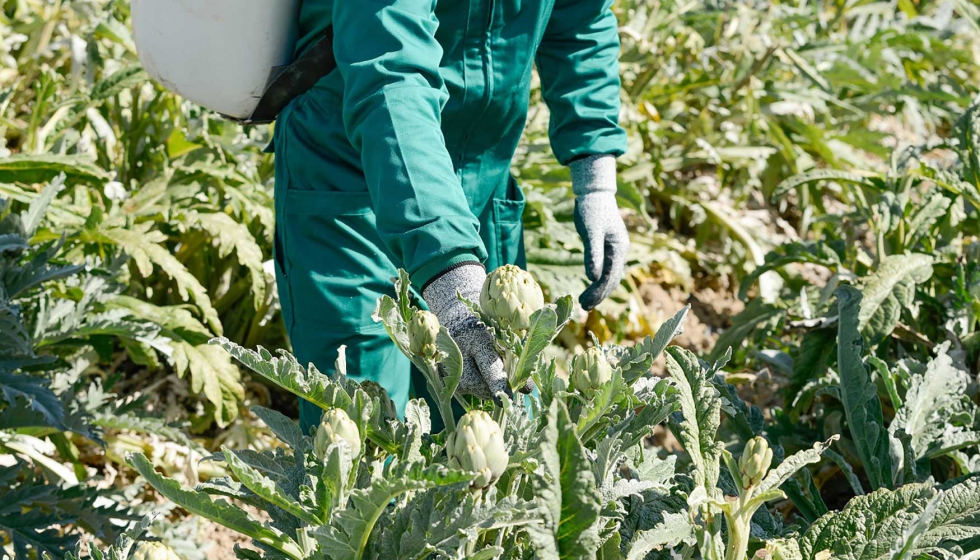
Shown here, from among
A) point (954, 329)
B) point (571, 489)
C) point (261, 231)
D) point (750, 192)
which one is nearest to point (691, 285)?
point (750, 192)

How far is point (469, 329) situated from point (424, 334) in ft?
0.75

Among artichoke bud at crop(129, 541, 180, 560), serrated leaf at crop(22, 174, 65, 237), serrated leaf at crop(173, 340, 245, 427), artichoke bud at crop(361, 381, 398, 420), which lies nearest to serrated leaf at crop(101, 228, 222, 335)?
serrated leaf at crop(173, 340, 245, 427)

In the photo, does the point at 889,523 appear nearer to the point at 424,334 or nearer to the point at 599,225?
the point at 424,334

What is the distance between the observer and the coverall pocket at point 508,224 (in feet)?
6.23

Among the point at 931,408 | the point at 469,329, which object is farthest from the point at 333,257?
the point at 931,408

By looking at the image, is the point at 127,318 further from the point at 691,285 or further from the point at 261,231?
the point at 691,285

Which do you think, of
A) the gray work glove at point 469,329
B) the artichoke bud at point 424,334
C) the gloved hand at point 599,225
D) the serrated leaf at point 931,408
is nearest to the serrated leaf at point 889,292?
the serrated leaf at point 931,408

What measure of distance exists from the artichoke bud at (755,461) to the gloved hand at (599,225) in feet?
3.18

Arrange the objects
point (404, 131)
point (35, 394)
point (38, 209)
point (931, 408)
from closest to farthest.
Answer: point (404, 131)
point (931, 408)
point (35, 394)
point (38, 209)

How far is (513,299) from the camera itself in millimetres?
1005

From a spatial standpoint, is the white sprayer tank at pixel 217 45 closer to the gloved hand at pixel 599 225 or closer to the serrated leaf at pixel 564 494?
the gloved hand at pixel 599 225

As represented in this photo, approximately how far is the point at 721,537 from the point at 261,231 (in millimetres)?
1875

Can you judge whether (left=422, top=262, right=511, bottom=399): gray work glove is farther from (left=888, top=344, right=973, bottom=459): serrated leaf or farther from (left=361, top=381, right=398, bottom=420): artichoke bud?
(left=888, top=344, right=973, bottom=459): serrated leaf

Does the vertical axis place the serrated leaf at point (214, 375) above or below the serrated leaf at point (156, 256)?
below
